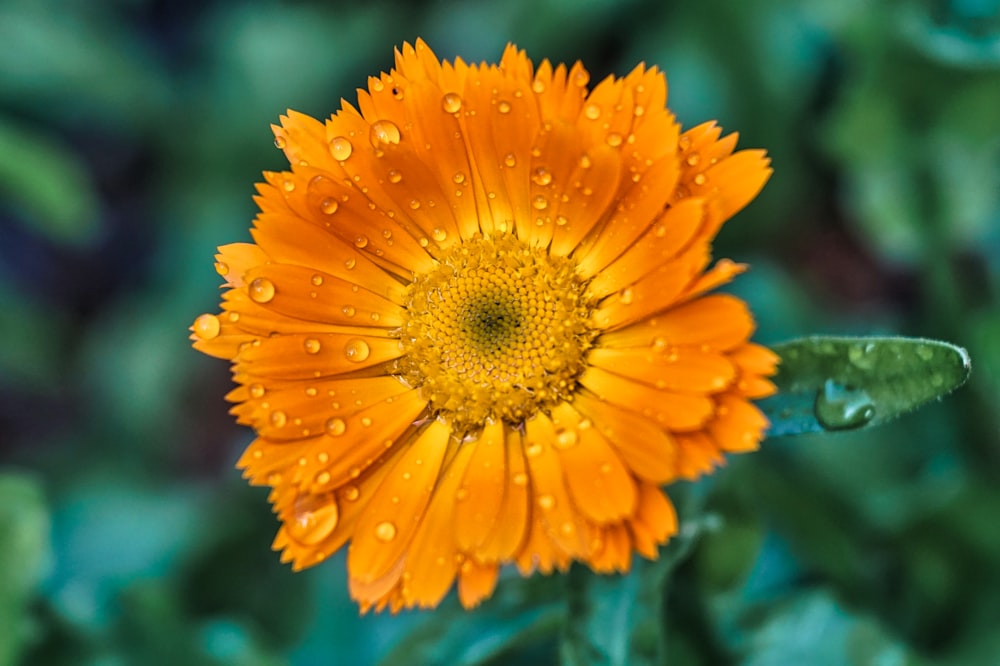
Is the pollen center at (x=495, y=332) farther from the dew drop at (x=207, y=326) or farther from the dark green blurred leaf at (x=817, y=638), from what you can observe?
the dark green blurred leaf at (x=817, y=638)

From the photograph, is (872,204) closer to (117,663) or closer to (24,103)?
(117,663)

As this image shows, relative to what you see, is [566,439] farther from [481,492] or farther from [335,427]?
[335,427]

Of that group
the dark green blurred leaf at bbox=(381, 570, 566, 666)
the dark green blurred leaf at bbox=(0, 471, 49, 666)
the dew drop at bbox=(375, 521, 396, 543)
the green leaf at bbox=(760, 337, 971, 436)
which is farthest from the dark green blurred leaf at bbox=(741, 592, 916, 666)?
the dark green blurred leaf at bbox=(0, 471, 49, 666)

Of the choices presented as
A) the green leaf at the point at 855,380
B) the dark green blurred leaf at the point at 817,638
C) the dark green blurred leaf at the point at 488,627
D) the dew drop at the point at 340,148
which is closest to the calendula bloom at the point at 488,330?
the dew drop at the point at 340,148

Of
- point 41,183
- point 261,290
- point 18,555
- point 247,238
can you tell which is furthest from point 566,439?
point 41,183

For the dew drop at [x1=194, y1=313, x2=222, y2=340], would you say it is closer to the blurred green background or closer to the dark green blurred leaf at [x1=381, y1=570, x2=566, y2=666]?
the blurred green background

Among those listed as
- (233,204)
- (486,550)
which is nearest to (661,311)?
(486,550)
